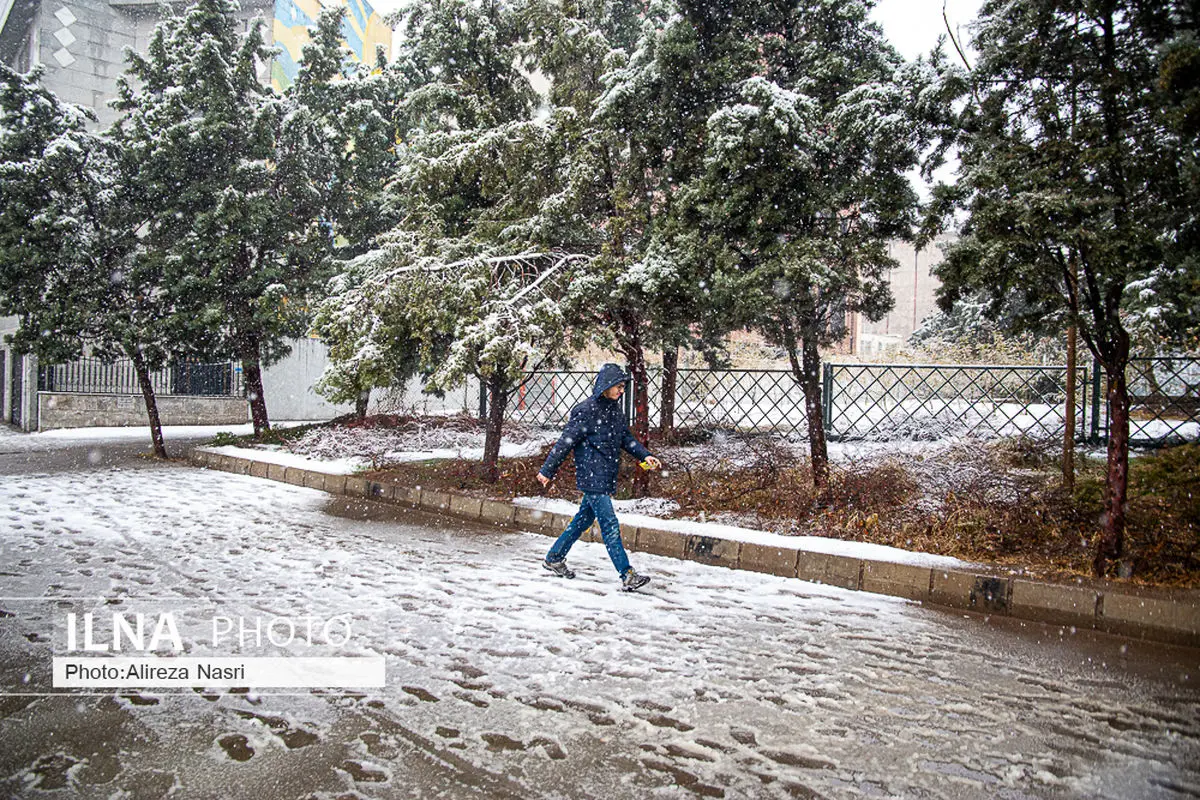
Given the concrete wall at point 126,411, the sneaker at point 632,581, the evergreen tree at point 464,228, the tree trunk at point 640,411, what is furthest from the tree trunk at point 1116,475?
the concrete wall at point 126,411

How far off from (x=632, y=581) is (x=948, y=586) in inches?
93.5

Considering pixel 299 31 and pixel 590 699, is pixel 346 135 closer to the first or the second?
pixel 590 699

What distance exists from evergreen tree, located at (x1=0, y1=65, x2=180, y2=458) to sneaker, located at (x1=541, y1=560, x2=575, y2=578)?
980cm

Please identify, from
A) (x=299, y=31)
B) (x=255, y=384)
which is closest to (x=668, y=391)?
(x=255, y=384)

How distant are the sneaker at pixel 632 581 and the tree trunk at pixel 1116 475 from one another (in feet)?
11.0

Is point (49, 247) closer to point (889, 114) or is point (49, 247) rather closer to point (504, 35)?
point (504, 35)

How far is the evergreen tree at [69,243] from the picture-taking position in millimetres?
11844

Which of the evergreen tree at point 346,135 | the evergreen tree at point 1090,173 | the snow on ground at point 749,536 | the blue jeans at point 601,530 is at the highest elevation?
the evergreen tree at point 346,135

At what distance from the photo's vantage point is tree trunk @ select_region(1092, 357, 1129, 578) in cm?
530

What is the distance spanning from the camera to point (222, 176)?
42.6ft

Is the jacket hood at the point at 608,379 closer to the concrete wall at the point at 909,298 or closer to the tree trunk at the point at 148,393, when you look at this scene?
the tree trunk at the point at 148,393

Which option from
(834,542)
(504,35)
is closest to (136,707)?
(834,542)

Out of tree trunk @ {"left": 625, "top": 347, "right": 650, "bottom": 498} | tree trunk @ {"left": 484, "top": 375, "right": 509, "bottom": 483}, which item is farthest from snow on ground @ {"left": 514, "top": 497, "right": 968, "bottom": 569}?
tree trunk @ {"left": 484, "top": 375, "right": 509, "bottom": 483}

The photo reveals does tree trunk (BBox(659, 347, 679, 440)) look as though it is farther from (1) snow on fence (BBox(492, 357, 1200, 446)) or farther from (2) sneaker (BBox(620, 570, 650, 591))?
(2) sneaker (BBox(620, 570, 650, 591))
